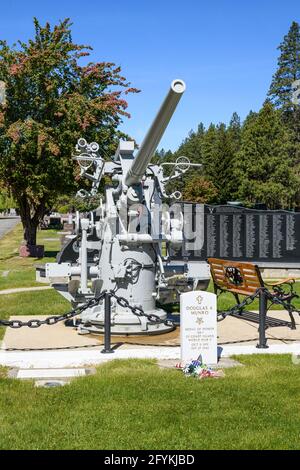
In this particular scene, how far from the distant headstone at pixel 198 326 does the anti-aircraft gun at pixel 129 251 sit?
1971mm

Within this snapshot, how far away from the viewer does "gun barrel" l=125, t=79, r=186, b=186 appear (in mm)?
6409

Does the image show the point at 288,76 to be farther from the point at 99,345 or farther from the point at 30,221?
the point at 99,345

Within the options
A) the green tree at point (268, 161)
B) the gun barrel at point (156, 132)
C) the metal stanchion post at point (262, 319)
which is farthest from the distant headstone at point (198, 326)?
the green tree at point (268, 161)

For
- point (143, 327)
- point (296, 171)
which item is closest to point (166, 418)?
point (143, 327)

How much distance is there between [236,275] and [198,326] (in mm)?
3774

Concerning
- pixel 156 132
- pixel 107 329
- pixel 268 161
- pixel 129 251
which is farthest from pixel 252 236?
pixel 268 161

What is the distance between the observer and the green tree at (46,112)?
68.8 ft

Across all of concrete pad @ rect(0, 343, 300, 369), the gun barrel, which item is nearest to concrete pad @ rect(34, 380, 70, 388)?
concrete pad @ rect(0, 343, 300, 369)

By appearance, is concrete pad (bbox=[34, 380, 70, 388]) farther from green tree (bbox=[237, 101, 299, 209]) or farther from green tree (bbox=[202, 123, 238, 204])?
green tree (bbox=[202, 123, 238, 204])

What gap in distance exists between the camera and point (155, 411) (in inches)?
219

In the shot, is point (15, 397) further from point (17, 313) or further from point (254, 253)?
point (254, 253)

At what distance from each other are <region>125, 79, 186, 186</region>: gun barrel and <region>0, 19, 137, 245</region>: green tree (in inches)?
489

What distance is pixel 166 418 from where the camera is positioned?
537 centimetres

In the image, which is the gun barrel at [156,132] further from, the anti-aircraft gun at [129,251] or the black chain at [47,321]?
the black chain at [47,321]
